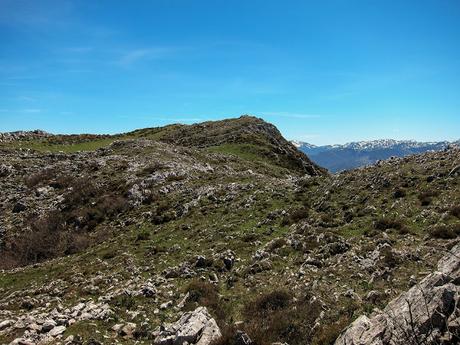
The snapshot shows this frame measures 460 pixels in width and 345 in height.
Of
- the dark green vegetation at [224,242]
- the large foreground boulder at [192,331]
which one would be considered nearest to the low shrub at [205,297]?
the dark green vegetation at [224,242]

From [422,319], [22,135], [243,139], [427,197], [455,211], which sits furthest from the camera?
[22,135]

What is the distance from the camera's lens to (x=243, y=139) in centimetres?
7581

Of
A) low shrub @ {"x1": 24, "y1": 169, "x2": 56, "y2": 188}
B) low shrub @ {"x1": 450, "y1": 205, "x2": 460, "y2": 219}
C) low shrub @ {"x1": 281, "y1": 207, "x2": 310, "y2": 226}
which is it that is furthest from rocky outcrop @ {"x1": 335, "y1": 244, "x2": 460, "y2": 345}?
low shrub @ {"x1": 24, "y1": 169, "x2": 56, "y2": 188}

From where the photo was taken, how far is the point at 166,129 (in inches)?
3925

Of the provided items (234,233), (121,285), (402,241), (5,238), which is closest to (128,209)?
(5,238)

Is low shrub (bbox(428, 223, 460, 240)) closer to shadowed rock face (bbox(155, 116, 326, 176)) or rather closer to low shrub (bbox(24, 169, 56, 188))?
low shrub (bbox(24, 169, 56, 188))

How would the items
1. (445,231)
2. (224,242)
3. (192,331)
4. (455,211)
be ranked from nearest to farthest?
(192,331), (445,231), (455,211), (224,242)

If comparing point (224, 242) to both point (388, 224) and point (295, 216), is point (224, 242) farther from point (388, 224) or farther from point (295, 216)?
point (388, 224)

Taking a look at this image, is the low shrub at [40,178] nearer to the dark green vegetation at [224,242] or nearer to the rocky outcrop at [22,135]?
the dark green vegetation at [224,242]

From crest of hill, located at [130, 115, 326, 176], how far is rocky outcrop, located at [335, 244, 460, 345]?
54.3 m

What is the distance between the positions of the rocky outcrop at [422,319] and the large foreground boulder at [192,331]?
469cm

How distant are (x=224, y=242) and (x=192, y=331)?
1073 cm

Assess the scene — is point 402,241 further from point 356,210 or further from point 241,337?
point 241,337

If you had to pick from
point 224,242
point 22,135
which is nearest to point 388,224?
point 224,242
